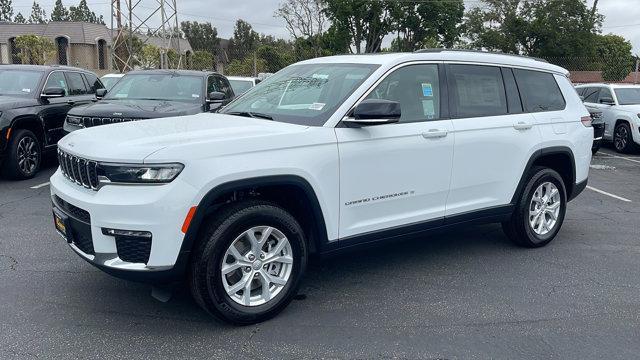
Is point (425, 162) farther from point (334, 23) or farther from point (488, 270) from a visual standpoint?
point (334, 23)

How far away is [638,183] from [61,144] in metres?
9.46

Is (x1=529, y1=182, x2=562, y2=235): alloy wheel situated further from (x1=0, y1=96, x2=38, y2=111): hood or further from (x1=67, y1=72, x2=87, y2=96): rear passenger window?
(x1=67, y1=72, x2=87, y2=96): rear passenger window

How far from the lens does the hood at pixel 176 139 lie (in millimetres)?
3529

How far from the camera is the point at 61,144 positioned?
13.9 ft

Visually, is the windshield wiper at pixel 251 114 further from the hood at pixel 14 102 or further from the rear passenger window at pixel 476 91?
the hood at pixel 14 102

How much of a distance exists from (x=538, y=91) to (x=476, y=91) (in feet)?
3.12

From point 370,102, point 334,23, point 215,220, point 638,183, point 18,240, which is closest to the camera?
point 215,220

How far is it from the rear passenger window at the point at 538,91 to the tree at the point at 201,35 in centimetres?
Answer: 7221

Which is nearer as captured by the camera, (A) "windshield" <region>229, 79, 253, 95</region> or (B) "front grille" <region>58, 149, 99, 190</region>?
(B) "front grille" <region>58, 149, 99, 190</region>

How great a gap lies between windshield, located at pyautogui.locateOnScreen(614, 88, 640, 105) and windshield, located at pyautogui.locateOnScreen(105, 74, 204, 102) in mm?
10638

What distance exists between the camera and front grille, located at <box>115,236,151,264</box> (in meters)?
3.46

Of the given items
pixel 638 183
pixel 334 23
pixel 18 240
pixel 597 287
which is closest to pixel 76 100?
pixel 18 240

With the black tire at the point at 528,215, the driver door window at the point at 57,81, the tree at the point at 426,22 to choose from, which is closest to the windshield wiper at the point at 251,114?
the black tire at the point at 528,215

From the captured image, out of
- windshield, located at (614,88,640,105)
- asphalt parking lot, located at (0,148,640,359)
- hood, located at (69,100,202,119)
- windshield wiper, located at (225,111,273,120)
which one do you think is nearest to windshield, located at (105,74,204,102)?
hood, located at (69,100,202,119)
